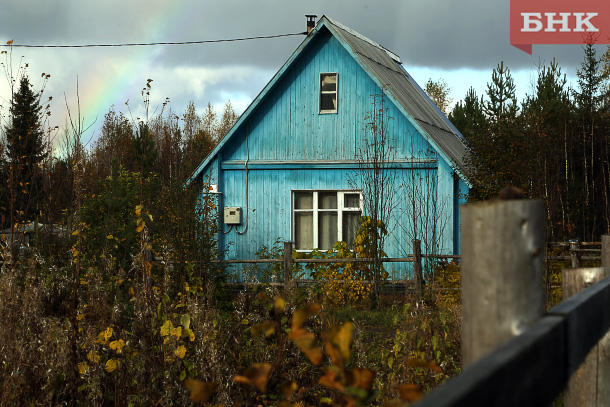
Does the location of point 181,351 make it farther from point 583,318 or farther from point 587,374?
point 583,318

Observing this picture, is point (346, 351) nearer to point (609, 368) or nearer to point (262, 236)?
point (609, 368)

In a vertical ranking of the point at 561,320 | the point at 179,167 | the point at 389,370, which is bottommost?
the point at 389,370

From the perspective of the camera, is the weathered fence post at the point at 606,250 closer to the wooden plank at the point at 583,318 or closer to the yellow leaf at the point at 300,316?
the wooden plank at the point at 583,318

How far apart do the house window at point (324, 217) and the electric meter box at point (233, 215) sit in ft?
4.04

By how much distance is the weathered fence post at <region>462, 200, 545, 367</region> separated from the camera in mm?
1502

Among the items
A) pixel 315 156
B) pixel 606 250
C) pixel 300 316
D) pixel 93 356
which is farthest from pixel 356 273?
pixel 300 316

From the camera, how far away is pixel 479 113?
118ft

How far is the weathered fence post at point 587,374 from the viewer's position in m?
2.75

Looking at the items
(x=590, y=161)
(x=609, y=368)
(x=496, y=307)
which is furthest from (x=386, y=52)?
(x=496, y=307)

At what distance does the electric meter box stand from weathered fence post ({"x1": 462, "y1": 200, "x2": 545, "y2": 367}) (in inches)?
585

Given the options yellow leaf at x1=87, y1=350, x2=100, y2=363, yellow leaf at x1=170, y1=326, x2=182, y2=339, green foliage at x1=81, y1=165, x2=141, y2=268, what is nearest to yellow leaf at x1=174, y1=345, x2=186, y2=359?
yellow leaf at x1=170, y1=326, x2=182, y2=339

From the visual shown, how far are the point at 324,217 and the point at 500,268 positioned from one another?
14630 millimetres

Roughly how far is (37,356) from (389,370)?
105 inches

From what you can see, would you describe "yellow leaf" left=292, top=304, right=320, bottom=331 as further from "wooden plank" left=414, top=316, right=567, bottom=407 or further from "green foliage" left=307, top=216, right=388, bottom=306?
"green foliage" left=307, top=216, right=388, bottom=306
